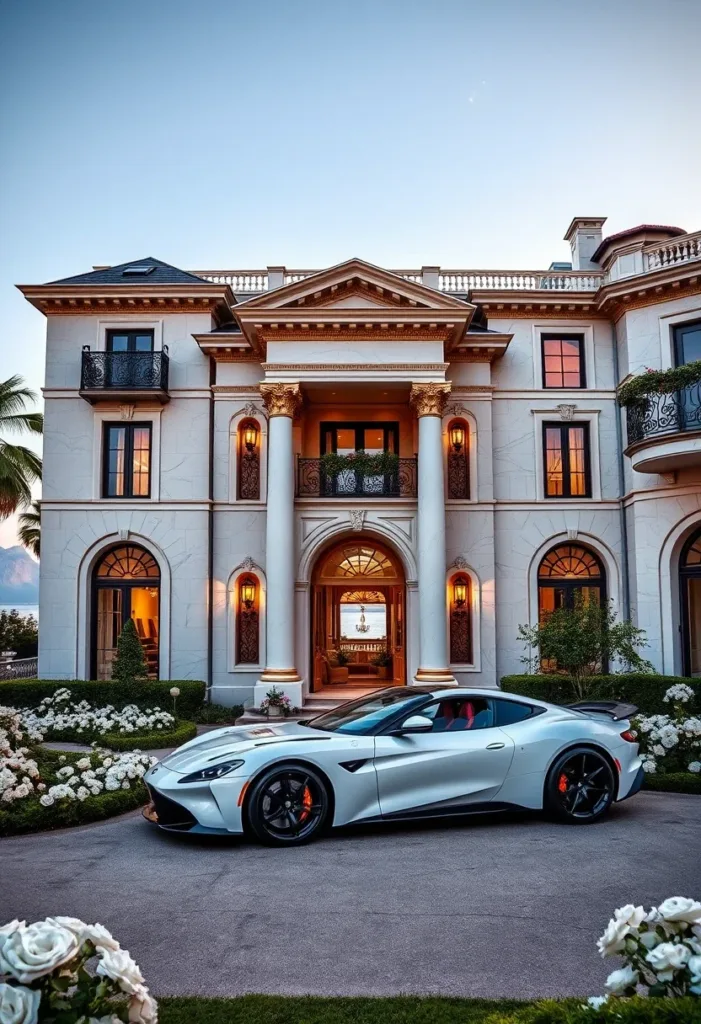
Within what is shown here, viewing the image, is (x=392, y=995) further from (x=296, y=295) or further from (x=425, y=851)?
(x=296, y=295)

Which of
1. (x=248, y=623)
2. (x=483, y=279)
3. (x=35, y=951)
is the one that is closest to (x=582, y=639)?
(x=248, y=623)

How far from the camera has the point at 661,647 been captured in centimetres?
1662

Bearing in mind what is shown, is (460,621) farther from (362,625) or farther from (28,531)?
(28,531)

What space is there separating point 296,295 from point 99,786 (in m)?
11.6

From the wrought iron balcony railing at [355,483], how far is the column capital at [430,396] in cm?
163

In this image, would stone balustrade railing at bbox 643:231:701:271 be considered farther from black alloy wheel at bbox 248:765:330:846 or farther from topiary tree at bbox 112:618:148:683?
black alloy wheel at bbox 248:765:330:846

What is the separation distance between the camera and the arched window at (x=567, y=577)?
18.4 meters

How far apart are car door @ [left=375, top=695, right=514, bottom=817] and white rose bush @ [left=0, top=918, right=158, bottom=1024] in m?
4.85

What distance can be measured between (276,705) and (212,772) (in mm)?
9428

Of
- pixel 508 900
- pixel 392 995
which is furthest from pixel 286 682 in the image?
pixel 392 995

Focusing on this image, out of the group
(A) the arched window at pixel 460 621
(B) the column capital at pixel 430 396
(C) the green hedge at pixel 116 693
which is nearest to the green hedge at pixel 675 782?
(A) the arched window at pixel 460 621

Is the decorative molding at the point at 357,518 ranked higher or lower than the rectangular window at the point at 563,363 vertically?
lower

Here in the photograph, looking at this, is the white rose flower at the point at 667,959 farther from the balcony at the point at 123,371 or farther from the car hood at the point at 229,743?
the balcony at the point at 123,371

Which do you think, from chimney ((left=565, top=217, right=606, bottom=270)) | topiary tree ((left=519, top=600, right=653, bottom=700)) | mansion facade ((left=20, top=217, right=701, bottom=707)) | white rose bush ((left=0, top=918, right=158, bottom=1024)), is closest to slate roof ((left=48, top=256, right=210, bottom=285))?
mansion facade ((left=20, top=217, right=701, bottom=707))
